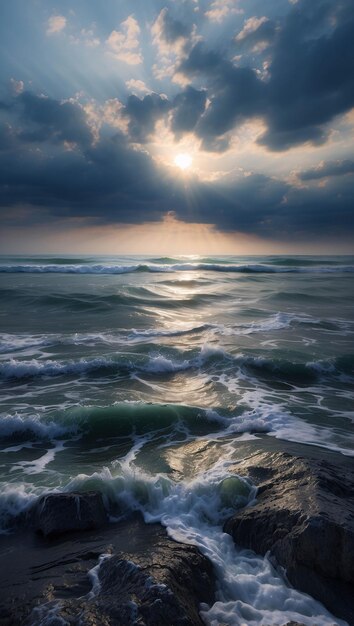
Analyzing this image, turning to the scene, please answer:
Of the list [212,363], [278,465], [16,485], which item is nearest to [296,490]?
[278,465]

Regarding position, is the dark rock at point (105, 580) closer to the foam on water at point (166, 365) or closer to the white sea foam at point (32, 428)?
the white sea foam at point (32, 428)

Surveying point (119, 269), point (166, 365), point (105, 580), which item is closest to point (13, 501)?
point (105, 580)

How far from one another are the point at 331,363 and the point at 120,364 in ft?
19.4

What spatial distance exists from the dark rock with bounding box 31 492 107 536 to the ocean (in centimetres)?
28

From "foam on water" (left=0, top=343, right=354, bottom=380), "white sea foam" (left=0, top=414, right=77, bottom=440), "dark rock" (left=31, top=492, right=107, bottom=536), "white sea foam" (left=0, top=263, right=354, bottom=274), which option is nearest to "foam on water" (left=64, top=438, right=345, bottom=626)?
"dark rock" (left=31, top=492, right=107, bottom=536)

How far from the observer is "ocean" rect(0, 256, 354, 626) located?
363cm

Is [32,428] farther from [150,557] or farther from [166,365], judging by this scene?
[166,365]

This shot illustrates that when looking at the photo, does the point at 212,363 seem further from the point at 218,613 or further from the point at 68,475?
the point at 218,613

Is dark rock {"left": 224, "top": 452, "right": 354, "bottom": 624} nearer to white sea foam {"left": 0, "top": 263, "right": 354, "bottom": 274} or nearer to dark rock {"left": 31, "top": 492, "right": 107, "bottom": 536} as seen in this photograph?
dark rock {"left": 31, "top": 492, "right": 107, "bottom": 536}

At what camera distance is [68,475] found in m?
4.68

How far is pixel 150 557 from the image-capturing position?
293 centimetres

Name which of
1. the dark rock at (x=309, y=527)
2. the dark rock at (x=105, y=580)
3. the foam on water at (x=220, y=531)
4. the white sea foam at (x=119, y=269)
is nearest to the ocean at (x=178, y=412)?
the foam on water at (x=220, y=531)

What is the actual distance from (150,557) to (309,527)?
1401mm

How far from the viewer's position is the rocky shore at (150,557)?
2438 millimetres
